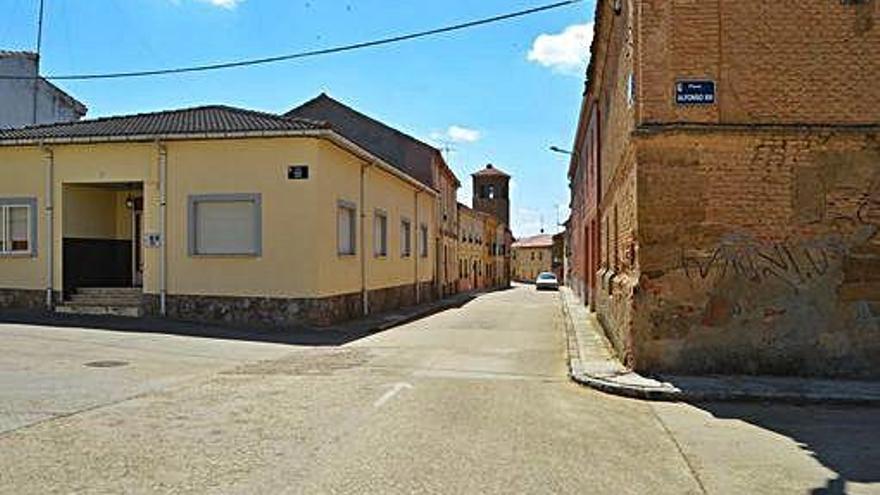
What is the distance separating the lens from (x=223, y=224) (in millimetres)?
19375

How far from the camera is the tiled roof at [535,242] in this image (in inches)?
4526

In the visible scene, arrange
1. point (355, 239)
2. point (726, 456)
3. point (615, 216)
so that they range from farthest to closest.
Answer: point (355, 239) → point (615, 216) → point (726, 456)

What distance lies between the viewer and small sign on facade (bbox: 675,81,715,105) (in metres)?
11.3

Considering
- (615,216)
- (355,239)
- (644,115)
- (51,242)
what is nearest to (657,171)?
(644,115)

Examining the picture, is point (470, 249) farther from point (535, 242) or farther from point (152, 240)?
point (535, 242)

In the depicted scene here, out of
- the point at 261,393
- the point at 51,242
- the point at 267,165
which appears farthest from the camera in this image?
the point at 51,242

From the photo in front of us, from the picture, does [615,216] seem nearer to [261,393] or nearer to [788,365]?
[788,365]

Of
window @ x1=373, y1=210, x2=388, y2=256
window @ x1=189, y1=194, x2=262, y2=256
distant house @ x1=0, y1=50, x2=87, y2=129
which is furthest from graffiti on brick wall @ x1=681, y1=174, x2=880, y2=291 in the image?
distant house @ x1=0, y1=50, x2=87, y2=129

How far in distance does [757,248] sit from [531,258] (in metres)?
105

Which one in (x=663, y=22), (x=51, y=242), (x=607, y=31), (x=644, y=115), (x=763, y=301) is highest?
(x=607, y=31)

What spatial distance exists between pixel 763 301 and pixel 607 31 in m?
7.74

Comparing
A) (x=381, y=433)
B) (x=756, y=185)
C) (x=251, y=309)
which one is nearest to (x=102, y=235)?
(x=251, y=309)

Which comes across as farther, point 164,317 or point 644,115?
point 164,317

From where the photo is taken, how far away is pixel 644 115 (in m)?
11.3
